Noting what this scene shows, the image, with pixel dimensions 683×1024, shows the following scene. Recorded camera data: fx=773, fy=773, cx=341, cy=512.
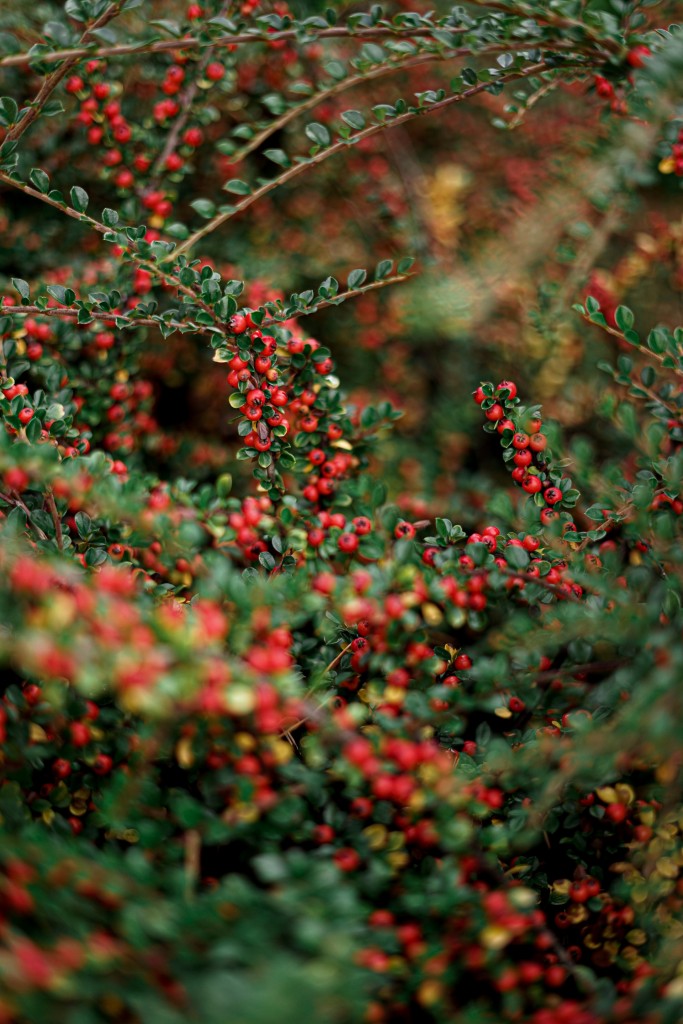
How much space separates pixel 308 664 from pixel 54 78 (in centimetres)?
99

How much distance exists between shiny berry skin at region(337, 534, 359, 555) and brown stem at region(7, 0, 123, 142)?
80 cm

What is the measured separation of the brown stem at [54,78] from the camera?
3.91 feet

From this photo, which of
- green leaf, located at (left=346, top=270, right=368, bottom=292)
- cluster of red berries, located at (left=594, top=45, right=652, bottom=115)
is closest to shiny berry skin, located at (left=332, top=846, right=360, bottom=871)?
green leaf, located at (left=346, top=270, right=368, bottom=292)

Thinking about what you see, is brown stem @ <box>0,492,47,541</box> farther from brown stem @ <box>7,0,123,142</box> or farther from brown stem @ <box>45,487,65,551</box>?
brown stem @ <box>7,0,123,142</box>

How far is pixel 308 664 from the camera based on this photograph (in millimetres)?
1167

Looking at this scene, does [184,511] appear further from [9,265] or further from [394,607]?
[9,265]

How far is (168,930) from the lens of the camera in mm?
704

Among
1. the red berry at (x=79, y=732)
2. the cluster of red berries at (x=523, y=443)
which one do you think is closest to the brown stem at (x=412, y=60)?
the cluster of red berries at (x=523, y=443)

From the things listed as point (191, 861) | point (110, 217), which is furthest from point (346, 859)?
point (110, 217)

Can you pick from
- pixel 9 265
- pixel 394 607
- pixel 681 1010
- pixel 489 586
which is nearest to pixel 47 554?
pixel 394 607

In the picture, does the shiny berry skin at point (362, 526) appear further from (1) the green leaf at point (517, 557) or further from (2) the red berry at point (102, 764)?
(2) the red berry at point (102, 764)

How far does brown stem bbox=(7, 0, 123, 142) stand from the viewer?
46.9 inches

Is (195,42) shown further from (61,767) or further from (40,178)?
(61,767)

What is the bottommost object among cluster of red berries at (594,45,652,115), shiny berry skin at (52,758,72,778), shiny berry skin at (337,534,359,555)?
shiny berry skin at (52,758,72,778)
